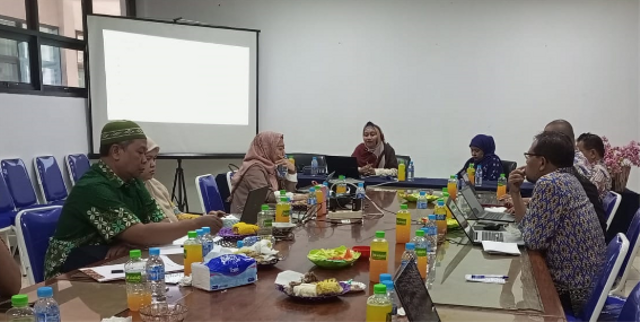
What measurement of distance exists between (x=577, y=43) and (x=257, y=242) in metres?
5.15

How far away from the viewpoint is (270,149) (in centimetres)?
396

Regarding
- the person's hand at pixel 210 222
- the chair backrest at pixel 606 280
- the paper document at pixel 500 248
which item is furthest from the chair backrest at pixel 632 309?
the person's hand at pixel 210 222

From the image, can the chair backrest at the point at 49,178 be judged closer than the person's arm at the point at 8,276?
No

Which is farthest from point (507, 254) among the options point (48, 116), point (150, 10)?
point (150, 10)

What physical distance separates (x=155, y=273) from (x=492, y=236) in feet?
5.25

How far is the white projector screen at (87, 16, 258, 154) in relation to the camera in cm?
523

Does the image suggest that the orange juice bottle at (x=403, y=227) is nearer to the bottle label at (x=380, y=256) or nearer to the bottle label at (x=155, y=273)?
the bottle label at (x=380, y=256)

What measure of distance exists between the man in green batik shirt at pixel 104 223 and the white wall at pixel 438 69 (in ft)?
13.7

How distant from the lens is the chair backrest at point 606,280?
71.3 inches

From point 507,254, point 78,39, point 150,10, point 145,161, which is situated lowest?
point 507,254

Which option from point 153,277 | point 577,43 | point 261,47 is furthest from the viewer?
point 261,47

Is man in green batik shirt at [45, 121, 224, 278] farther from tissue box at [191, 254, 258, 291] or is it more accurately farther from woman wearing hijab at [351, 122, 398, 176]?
woman wearing hijab at [351, 122, 398, 176]

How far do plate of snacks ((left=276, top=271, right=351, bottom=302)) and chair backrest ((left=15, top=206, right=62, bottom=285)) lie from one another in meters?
1.16

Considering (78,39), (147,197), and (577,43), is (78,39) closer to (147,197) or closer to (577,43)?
(147,197)
